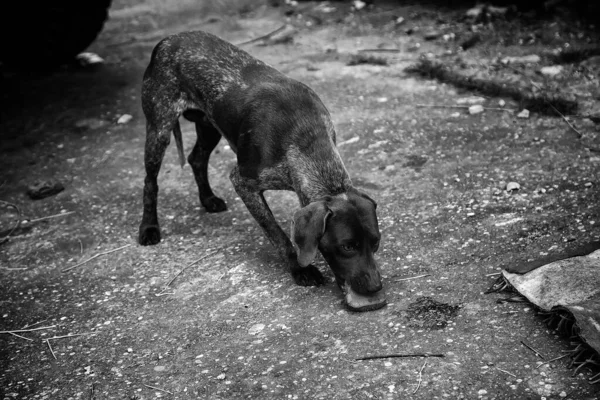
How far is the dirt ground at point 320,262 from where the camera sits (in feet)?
13.7

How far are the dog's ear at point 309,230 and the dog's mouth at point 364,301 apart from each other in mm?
379

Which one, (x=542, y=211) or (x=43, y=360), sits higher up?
(x=542, y=211)

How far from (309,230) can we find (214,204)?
84.0 inches

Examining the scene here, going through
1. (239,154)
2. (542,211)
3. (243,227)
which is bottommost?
(243,227)

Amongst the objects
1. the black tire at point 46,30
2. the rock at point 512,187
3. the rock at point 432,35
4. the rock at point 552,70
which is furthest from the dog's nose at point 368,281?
the black tire at point 46,30

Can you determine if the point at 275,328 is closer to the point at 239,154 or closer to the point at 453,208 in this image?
the point at 239,154

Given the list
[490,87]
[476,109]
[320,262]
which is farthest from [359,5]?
[320,262]

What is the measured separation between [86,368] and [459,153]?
12.9ft

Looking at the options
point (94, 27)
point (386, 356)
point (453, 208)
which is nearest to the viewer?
point (386, 356)

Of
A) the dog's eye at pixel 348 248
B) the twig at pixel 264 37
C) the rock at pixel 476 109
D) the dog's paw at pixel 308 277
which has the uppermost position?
the dog's eye at pixel 348 248

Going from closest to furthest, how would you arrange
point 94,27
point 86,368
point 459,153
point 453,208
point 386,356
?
point 386,356, point 86,368, point 453,208, point 459,153, point 94,27

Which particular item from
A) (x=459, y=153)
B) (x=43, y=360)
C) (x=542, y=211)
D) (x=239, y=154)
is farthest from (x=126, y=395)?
(x=459, y=153)

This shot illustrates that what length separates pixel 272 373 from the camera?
166 inches

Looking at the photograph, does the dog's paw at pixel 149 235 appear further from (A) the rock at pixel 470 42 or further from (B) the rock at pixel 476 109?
(A) the rock at pixel 470 42
